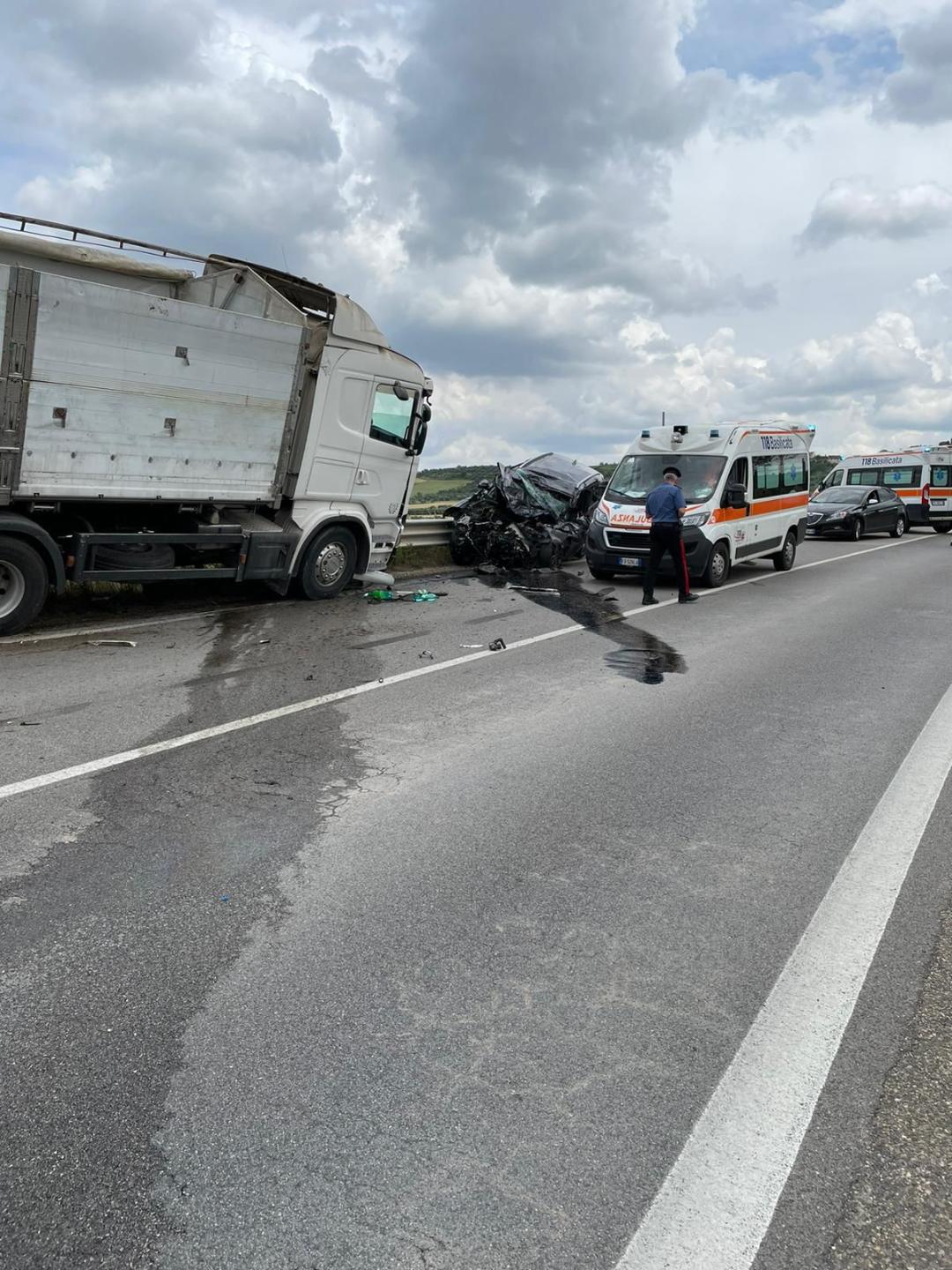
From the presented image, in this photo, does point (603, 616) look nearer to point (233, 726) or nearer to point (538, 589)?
point (538, 589)

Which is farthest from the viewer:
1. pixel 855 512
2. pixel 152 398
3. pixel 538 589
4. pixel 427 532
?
pixel 855 512

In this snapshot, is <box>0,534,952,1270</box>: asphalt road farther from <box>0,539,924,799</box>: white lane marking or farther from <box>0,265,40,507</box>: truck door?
<box>0,265,40,507</box>: truck door

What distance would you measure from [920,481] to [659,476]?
1716 centimetres

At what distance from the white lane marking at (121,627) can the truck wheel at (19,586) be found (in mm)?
149

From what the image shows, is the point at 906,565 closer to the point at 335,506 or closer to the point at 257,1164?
the point at 335,506

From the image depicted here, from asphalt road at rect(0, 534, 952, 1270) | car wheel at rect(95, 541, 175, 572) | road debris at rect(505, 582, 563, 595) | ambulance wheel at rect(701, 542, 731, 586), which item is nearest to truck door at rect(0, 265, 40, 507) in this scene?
car wheel at rect(95, 541, 175, 572)

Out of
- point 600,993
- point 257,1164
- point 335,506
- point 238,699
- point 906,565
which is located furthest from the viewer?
point 906,565

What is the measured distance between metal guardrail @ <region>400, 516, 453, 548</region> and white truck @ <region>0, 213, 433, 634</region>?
9.84ft

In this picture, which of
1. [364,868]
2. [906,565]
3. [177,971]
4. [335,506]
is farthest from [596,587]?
[177,971]

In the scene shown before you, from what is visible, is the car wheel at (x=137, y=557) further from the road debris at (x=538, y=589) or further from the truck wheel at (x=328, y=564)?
the road debris at (x=538, y=589)

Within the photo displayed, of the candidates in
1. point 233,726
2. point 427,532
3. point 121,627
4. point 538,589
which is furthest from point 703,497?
point 233,726

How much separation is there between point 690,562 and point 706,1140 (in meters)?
11.9

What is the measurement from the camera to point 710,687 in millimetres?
7523

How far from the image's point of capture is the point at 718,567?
14.1 meters
